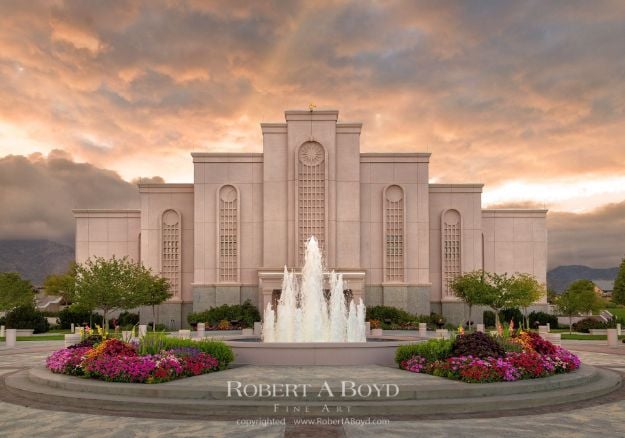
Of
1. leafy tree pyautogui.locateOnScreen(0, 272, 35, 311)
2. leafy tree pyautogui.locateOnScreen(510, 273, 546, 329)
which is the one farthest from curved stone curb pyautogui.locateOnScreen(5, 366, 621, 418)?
leafy tree pyautogui.locateOnScreen(0, 272, 35, 311)

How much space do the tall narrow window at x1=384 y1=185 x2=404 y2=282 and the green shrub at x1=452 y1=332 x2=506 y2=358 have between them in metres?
31.1

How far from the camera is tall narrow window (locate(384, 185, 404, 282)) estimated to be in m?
47.9

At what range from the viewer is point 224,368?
1731 cm

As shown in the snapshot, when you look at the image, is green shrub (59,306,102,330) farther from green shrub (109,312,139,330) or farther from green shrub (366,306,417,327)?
green shrub (366,306,417,327)

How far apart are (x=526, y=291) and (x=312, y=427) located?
37800 millimetres

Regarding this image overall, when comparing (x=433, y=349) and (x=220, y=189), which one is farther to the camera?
(x=220, y=189)

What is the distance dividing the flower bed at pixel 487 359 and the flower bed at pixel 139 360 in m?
5.37

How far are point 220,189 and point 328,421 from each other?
37.8 m

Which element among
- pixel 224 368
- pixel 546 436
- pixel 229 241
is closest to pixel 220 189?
pixel 229 241

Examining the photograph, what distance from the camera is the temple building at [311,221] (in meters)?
47.2

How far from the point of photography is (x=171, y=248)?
164 ft

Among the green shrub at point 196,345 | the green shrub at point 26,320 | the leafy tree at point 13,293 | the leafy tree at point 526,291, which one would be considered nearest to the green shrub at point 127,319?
the green shrub at point 26,320

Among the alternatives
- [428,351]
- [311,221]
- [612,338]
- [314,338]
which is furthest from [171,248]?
[428,351]

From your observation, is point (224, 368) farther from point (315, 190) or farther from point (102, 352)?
point (315, 190)
